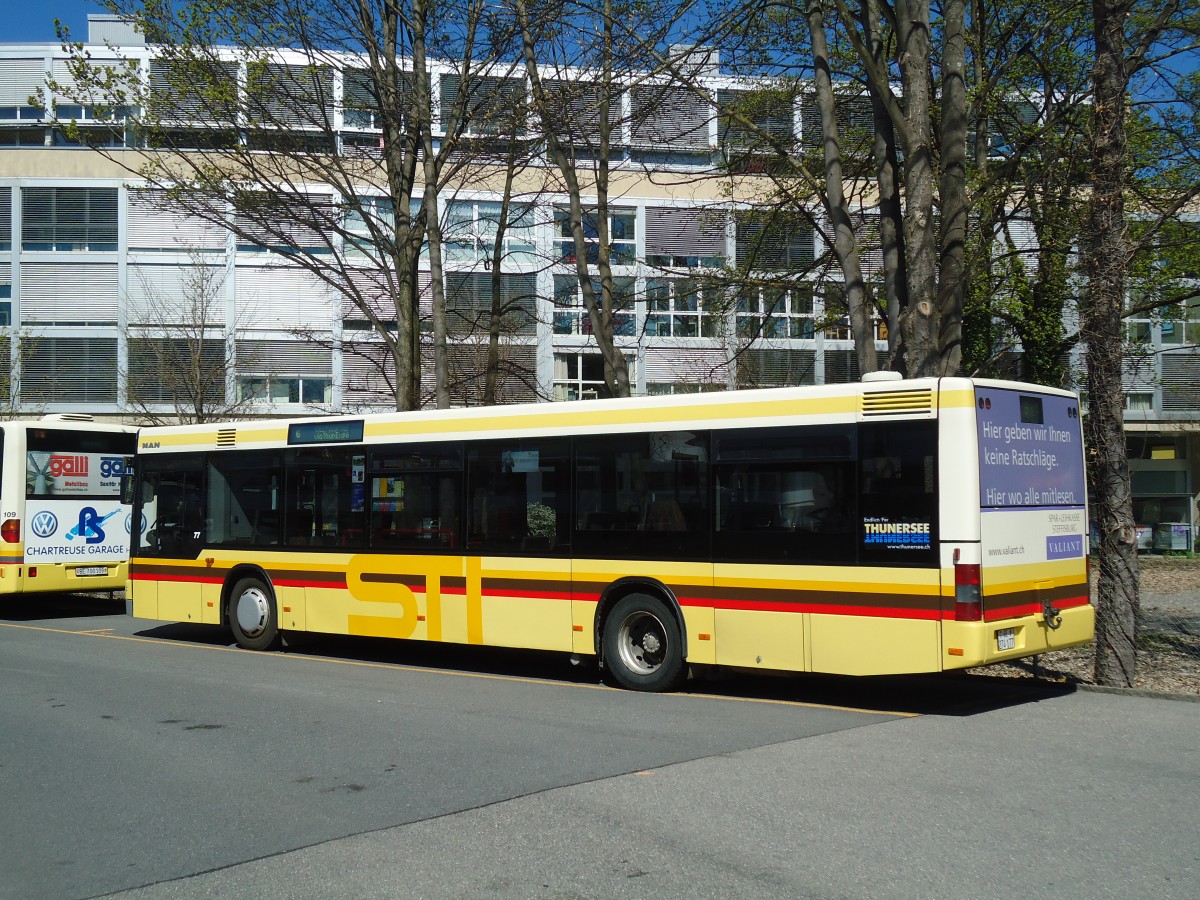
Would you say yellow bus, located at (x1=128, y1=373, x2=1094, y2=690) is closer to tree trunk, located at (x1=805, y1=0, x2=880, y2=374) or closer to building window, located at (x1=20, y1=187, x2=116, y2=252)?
tree trunk, located at (x1=805, y1=0, x2=880, y2=374)

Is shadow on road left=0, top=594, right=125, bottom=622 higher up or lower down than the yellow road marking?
higher up

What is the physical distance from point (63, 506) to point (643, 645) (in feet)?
38.8

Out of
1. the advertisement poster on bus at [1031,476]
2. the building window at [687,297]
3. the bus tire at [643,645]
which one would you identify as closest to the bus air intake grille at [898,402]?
the advertisement poster on bus at [1031,476]

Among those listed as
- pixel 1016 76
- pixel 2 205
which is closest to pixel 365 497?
pixel 1016 76

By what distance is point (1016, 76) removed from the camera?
18469 mm

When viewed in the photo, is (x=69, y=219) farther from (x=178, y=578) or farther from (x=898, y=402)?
(x=898, y=402)

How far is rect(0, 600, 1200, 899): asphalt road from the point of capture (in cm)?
546

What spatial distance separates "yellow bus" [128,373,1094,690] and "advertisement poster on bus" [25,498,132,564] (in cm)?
522

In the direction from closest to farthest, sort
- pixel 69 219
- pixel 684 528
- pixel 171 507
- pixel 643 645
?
pixel 684 528 → pixel 643 645 → pixel 171 507 → pixel 69 219

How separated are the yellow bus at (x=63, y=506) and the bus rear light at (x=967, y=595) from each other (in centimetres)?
1376

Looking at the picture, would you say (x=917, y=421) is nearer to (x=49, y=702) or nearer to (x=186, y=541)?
(x=49, y=702)

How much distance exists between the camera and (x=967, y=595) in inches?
364

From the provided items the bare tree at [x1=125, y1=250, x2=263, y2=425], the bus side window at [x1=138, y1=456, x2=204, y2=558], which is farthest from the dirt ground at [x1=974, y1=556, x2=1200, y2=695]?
the bare tree at [x1=125, y1=250, x2=263, y2=425]

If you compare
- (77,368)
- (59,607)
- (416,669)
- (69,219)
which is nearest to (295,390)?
(77,368)
